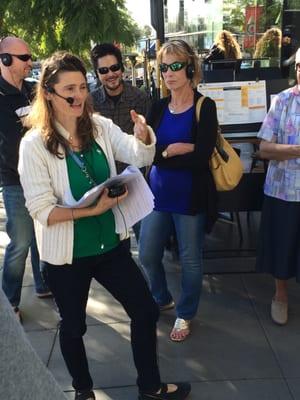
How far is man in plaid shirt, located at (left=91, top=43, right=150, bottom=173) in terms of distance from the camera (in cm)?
344

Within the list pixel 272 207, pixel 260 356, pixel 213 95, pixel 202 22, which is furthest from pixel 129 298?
pixel 202 22

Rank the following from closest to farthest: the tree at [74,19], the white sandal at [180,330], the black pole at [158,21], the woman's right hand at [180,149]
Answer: the woman's right hand at [180,149], the white sandal at [180,330], the black pole at [158,21], the tree at [74,19]

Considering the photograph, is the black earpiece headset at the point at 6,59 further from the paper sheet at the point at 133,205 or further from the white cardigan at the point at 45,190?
the paper sheet at the point at 133,205

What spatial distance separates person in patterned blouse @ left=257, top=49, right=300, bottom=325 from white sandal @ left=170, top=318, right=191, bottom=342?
63 cm

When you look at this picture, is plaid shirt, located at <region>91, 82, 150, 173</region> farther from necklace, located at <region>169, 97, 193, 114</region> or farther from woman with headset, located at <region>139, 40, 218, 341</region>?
necklace, located at <region>169, 97, 193, 114</region>

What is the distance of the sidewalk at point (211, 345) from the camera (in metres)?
2.65


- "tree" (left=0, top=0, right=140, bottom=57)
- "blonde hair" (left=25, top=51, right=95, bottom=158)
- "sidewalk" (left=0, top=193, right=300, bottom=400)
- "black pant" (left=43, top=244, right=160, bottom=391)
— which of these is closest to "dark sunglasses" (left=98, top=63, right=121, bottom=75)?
"blonde hair" (left=25, top=51, right=95, bottom=158)

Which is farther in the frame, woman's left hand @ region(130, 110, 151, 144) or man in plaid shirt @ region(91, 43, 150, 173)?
man in plaid shirt @ region(91, 43, 150, 173)

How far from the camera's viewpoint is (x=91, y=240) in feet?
7.13

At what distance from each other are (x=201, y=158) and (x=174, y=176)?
0.22 meters

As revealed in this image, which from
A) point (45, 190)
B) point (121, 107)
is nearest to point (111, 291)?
Result: point (45, 190)

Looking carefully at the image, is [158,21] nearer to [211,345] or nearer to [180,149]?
[180,149]

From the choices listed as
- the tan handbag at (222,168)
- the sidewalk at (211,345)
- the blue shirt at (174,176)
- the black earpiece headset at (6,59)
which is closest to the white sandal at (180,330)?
the sidewalk at (211,345)

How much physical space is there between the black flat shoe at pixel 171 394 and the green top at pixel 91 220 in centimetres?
83
